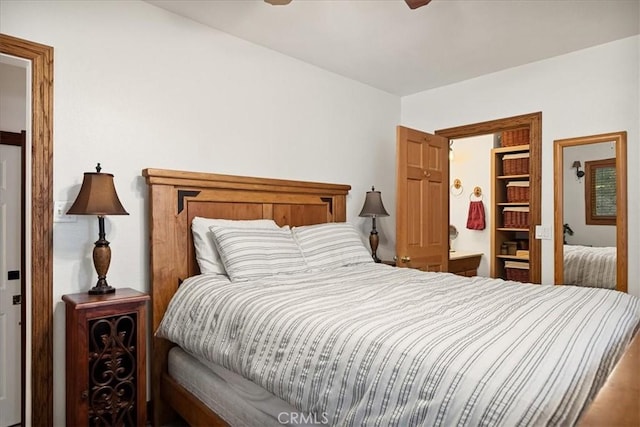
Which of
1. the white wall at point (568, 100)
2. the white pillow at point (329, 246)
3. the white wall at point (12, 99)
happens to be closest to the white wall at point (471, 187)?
the white wall at point (568, 100)

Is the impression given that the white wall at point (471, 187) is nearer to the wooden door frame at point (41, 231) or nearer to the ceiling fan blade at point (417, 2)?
the ceiling fan blade at point (417, 2)

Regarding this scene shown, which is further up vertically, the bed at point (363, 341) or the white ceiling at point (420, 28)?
the white ceiling at point (420, 28)

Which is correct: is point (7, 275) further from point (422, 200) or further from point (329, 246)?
point (422, 200)

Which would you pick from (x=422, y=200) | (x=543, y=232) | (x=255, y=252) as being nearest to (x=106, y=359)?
(x=255, y=252)

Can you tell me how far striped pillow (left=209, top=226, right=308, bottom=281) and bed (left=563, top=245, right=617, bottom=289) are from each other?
230 centimetres

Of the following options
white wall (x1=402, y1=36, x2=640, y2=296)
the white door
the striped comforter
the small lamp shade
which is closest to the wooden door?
the small lamp shade

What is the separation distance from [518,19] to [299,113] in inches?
70.0

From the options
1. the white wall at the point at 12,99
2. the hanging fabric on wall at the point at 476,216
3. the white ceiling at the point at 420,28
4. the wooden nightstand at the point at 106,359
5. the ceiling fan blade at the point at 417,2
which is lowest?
the wooden nightstand at the point at 106,359

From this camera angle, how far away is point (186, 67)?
262 centimetres

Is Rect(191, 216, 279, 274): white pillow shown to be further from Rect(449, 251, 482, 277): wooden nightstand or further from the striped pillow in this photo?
Rect(449, 251, 482, 277): wooden nightstand

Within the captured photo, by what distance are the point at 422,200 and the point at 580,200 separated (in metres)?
1.28

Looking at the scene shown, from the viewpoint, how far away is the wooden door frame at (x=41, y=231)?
199 cm

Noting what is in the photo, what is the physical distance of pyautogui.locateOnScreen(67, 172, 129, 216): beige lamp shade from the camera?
194 cm

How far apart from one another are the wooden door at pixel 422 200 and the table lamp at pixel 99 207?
2244 millimetres
